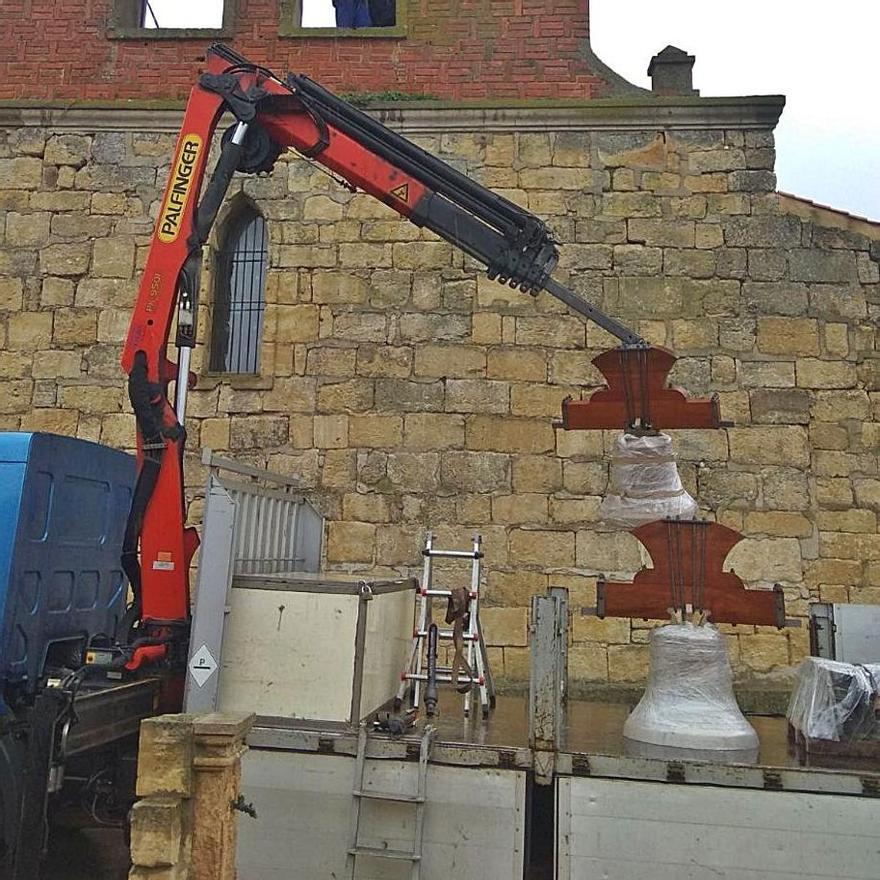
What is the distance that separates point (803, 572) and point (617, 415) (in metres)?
3.57

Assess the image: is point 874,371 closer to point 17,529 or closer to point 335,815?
point 335,815

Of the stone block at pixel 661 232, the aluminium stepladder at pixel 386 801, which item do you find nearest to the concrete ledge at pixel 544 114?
the stone block at pixel 661 232

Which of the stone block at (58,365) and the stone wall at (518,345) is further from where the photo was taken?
the stone block at (58,365)

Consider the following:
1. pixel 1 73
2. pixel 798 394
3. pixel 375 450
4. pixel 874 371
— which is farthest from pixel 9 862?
pixel 1 73

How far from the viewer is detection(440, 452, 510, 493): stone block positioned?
310 inches

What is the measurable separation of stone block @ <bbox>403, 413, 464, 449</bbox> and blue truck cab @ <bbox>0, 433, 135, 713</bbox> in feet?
9.86

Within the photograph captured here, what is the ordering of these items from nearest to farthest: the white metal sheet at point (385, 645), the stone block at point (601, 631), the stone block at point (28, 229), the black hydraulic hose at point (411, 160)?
the white metal sheet at point (385, 645), the black hydraulic hose at point (411, 160), the stone block at point (601, 631), the stone block at point (28, 229)

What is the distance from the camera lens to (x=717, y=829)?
379cm

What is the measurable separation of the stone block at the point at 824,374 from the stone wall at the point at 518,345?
0.06ft

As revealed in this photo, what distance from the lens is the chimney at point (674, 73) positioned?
27.8 feet

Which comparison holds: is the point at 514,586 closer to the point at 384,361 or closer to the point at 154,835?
the point at 384,361

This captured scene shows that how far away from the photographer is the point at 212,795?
3412 mm

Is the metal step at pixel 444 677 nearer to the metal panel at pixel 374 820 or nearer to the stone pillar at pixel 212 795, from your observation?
the metal panel at pixel 374 820

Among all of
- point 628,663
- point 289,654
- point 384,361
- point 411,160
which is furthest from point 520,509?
point 289,654
